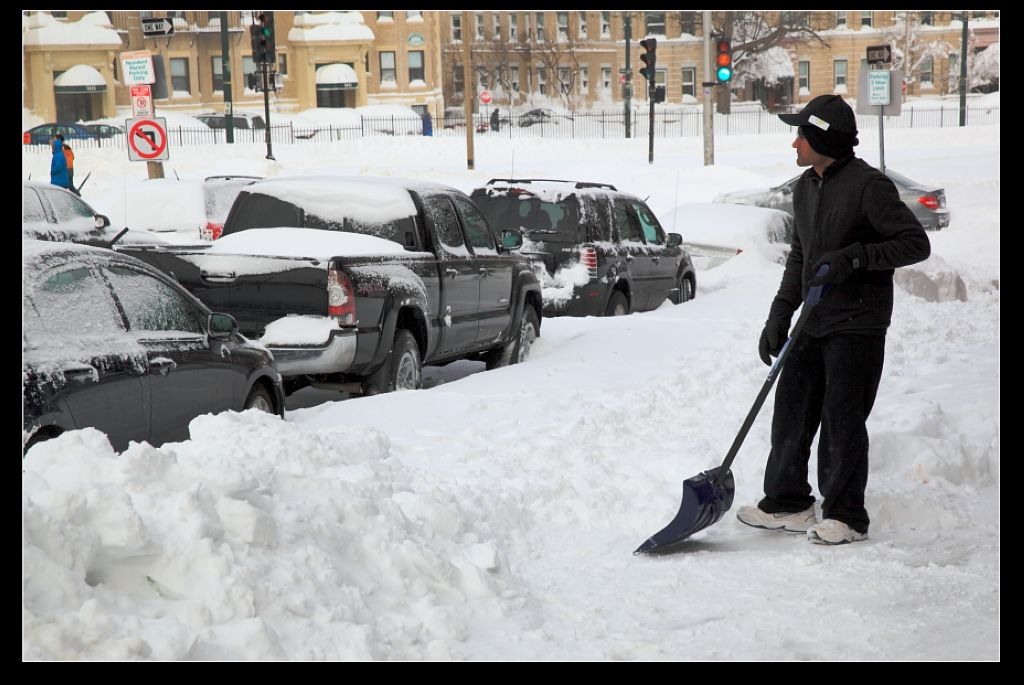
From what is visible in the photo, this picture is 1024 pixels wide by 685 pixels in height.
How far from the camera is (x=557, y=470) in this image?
670 cm

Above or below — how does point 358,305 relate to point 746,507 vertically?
above

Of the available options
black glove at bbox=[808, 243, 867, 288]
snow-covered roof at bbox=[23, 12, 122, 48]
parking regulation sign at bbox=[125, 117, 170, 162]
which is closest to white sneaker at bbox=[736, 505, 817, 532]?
black glove at bbox=[808, 243, 867, 288]

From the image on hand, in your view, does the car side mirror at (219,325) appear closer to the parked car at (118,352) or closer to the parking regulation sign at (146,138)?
the parked car at (118,352)

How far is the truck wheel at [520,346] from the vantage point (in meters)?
11.8

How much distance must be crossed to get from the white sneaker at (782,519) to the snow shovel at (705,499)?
19 centimetres

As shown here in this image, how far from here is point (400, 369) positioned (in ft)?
30.7

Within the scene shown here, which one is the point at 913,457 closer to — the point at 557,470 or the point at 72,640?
the point at 557,470

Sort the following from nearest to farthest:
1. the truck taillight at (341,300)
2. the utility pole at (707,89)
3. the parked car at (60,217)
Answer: the truck taillight at (341,300) < the parked car at (60,217) < the utility pole at (707,89)

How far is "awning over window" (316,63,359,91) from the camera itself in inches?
2443

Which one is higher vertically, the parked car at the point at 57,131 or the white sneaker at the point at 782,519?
the parked car at the point at 57,131

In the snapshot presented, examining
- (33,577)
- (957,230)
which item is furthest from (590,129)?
(33,577)

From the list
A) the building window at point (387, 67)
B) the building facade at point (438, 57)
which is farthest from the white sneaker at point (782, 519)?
the building window at point (387, 67)

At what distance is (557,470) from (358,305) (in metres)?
2.57

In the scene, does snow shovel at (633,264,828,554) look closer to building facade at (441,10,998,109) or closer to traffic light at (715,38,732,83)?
traffic light at (715,38,732,83)
